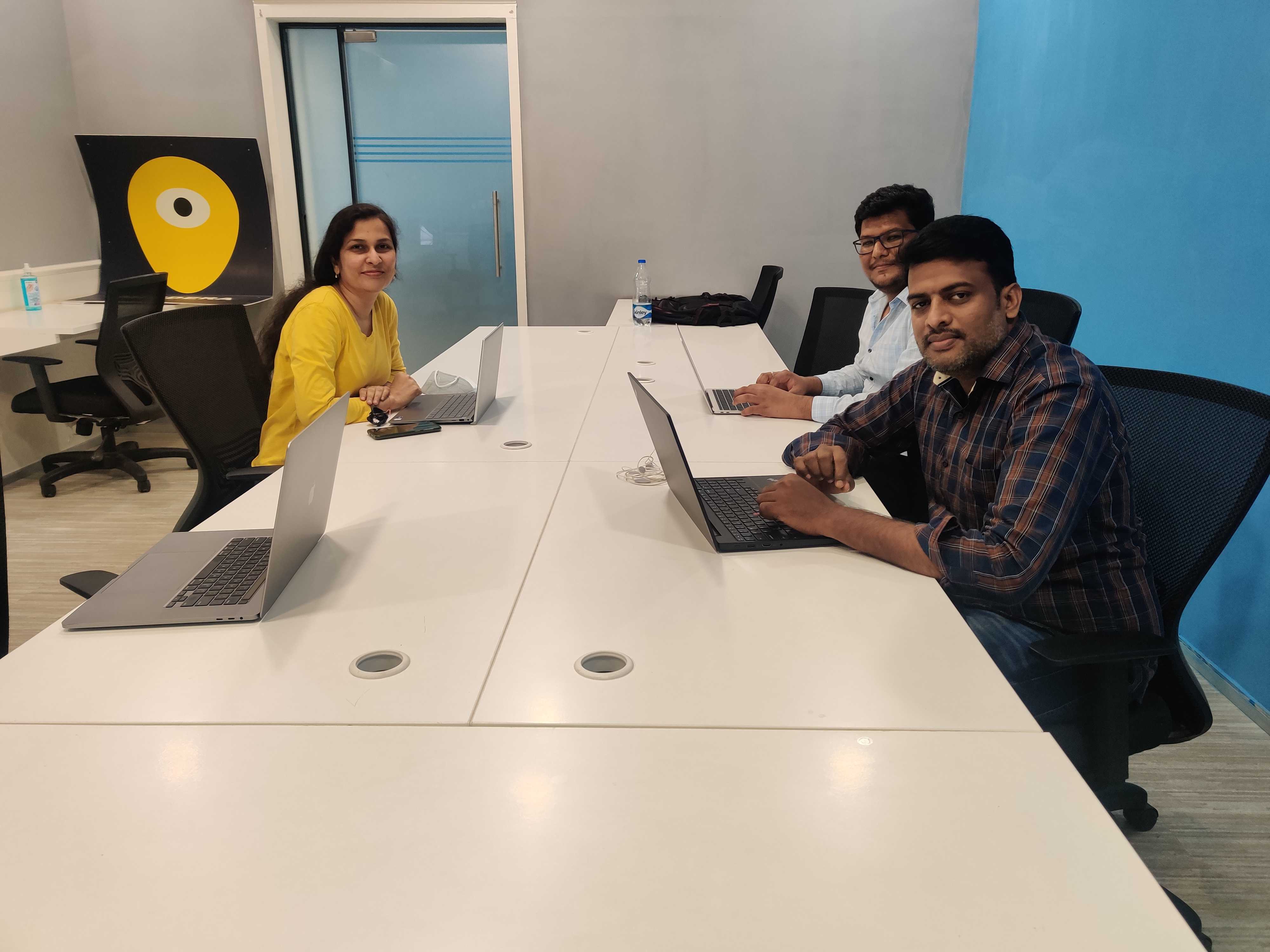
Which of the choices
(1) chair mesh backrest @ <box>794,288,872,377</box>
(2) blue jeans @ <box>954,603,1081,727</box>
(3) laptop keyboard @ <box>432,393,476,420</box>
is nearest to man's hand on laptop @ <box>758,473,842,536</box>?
(2) blue jeans @ <box>954,603,1081,727</box>

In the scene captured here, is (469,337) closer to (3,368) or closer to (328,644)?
(3,368)

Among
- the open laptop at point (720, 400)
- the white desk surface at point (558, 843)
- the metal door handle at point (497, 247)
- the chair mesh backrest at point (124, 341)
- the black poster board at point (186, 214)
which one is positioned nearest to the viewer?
the white desk surface at point (558, 843)

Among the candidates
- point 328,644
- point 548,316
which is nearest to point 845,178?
point 548,316

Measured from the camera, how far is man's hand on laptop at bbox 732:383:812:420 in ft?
8.19

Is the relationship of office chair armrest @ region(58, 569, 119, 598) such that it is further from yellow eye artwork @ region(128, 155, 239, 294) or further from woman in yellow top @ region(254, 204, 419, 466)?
yellow eye artwork @ region(128, 155, 239, 294)

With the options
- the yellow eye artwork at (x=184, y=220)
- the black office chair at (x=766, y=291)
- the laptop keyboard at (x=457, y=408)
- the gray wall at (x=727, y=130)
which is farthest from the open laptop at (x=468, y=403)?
the yellow eye artwork at (x=184, y=220)

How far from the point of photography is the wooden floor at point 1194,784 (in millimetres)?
1717

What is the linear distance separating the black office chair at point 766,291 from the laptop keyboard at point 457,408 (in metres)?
2.18

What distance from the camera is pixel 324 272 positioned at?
273 centimetres

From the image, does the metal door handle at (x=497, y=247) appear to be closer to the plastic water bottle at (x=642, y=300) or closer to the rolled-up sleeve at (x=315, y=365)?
the plastic water bottle at (x=642, y=300)

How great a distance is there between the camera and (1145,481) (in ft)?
5.26

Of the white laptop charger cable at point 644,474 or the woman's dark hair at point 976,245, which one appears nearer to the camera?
the woman's dark hair at point 976,245

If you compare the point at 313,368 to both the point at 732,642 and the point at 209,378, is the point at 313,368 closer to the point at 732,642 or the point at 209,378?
the point at 209,378

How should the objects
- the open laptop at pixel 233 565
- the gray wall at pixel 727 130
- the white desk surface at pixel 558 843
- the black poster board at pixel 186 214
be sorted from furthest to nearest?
the black poster board at pixel 186 214, the gray wall at pixel 727 130, the open laptop at pixel 233 565, the white desk surface at pixel 558 843
